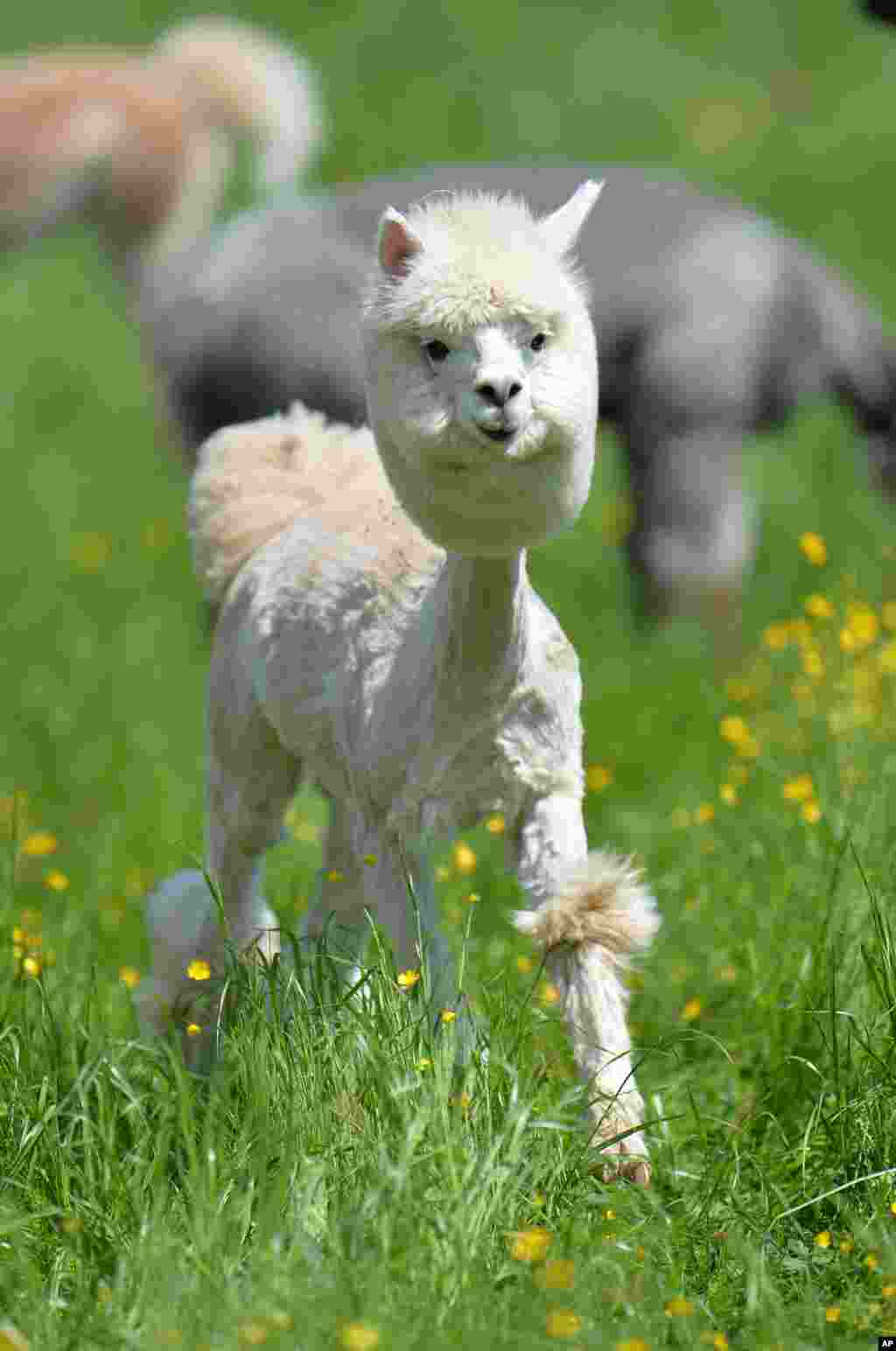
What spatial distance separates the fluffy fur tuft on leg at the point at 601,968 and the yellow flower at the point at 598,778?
1825 millimetres

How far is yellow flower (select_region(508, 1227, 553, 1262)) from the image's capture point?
2.94 meters

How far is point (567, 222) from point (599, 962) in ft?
3.66

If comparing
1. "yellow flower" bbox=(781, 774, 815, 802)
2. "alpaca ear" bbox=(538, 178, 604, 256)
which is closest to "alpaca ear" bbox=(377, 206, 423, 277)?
"alpaca ear" bbox=(538, 178, 604, 256)

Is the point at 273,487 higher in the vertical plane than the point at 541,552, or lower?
lower

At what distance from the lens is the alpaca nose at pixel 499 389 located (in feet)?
9.75

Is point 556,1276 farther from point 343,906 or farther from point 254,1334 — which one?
point 343,906

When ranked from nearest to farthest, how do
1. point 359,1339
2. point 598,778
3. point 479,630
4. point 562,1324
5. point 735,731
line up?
point 359,1339 → point 562,1324 → point 479,630 → point 735,731 → point 598,778

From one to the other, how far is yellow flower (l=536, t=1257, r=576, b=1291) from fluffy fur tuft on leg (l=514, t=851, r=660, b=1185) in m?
0.34

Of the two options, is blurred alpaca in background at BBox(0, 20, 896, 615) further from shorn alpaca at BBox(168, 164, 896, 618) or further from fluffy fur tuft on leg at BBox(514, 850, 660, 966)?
fluffy fur tuft on leg at BBox(514, 850, 660, 966)

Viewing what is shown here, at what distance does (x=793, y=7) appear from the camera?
623 inches

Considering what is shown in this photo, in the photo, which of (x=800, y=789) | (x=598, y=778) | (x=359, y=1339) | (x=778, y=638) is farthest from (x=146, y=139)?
(x=359, y=1339)

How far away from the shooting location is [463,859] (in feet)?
15.0

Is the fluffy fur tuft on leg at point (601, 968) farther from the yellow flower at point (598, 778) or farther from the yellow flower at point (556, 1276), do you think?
the yellow flower at point (598, 778)

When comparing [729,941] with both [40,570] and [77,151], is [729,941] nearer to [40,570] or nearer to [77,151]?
[40,570]
